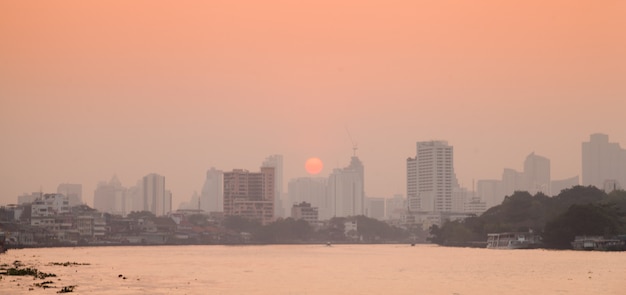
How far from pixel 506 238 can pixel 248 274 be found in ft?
358

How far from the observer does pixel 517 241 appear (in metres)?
192

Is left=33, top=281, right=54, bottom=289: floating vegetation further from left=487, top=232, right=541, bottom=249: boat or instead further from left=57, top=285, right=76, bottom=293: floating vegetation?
left=487, top=232, right=541, bottom=249: boat

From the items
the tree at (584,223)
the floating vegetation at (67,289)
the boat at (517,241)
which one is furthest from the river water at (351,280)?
the boat at (517,241)

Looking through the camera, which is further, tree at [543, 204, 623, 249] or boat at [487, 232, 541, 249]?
boat at [487, 232, 541, 249]

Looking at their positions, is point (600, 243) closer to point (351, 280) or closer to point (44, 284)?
point (351, 280)

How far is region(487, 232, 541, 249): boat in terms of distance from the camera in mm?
190125

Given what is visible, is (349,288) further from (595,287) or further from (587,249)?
(587,249)

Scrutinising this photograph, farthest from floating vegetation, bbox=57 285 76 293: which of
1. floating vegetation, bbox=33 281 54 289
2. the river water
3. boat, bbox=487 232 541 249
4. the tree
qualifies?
boat, bbox=487 232 541 249

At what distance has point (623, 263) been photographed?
362 feet

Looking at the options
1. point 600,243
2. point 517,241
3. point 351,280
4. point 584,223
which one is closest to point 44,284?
point 351,280

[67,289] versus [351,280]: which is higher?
[67,289]

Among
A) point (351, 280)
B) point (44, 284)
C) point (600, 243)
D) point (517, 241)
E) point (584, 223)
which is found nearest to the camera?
point (44, 284)

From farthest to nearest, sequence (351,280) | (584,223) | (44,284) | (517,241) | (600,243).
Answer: (517,241)
(584,223)
(600,243)
(351,280)
(44,284)

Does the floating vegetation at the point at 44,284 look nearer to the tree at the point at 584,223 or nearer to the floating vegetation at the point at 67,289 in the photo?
the floating vegetation at the point at 67,289
